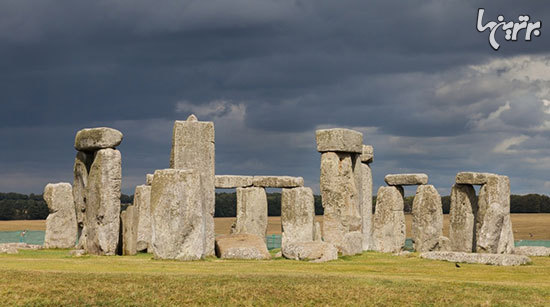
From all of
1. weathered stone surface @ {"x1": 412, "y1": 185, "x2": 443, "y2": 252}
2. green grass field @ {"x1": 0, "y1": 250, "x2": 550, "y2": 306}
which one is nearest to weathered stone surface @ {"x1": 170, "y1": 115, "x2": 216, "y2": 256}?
green grass field @ {"x1": 0, "y1": 250, "x2": 550, "y2": 306}

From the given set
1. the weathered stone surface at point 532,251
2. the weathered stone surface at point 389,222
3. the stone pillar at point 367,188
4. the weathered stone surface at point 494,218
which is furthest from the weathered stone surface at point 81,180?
the weathered stone surface at point 532,251

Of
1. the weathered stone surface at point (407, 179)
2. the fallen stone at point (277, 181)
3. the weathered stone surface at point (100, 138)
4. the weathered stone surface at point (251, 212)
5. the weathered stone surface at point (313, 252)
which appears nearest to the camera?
the weathered stone surface at point (313, 252)

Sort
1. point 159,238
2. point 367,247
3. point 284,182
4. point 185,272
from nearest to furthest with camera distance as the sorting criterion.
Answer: point 185,272 → point 159,238 → point 367,247 → point 284,182

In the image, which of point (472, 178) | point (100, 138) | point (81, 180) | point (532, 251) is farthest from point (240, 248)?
point (532, 251)

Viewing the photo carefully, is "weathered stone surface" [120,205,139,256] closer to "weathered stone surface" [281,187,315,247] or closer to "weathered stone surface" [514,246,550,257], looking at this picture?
"weathered stone surface" [281,187,315,247]

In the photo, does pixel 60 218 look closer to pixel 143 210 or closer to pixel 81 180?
pixel 143 210

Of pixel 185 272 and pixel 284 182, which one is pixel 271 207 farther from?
pixel 185 272

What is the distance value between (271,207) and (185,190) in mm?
51165

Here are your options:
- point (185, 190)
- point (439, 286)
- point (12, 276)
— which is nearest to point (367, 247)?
point (185, 190)

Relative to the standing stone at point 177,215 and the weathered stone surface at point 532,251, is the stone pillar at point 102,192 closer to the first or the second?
the standing stone at point 177,215

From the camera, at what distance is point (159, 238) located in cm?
2220

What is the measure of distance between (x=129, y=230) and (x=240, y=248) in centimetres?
398

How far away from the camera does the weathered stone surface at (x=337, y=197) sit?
27.1 metres

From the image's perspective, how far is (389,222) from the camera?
33438mm
